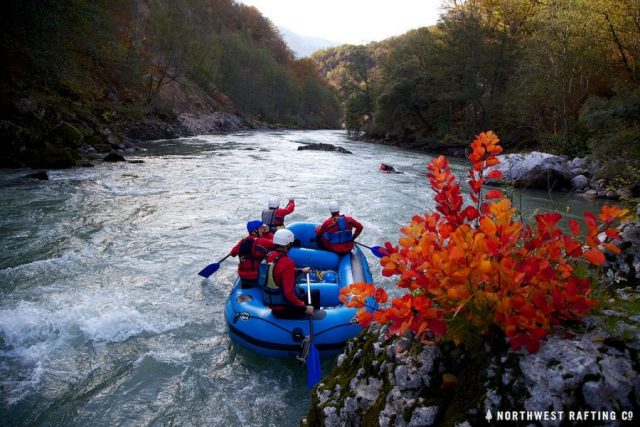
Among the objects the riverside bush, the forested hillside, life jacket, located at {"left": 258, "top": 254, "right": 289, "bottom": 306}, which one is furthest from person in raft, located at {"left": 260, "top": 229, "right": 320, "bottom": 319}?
the forested hillside

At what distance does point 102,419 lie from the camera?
3.49m

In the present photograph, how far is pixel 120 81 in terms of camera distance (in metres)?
27.2

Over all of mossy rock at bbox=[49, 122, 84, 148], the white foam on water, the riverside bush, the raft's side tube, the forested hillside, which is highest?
the forested hillside

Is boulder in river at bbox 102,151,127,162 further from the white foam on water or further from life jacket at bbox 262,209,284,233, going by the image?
the white foam on water

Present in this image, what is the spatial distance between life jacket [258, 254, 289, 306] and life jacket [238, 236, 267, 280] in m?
0.41

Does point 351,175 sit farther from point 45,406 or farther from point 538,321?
point 538,321

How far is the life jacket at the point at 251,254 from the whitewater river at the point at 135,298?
79 cm

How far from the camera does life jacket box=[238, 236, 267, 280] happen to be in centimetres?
504

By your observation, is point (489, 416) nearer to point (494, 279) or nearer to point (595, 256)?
point (494, 279)

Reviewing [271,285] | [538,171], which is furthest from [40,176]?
[538,171]

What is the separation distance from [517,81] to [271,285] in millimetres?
21489

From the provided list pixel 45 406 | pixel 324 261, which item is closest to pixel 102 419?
pixel 45 406

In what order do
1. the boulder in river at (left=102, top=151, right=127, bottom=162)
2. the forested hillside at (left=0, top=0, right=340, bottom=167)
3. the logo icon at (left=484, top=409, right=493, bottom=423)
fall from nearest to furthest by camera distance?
the logo icon at (left=484, top=409, right=493, bottom=423)
the forested hillside at (left=0, top=0, right=340, bottom=167)
the boulder in river at (left=102, top=151, right=127, bottom=162)

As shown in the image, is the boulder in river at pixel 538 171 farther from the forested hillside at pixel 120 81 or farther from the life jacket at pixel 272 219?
the forested hillside at pixel 120 81
